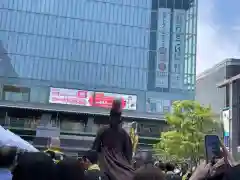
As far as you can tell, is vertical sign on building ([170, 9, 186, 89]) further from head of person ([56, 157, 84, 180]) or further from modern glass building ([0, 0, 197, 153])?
head of person ([56, 157, 84, 180])

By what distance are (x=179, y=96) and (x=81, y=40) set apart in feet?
57.5

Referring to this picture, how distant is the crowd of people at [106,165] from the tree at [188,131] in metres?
25.4

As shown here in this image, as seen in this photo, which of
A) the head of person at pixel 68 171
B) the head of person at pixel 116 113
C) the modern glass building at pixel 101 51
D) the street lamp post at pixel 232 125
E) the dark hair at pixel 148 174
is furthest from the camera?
the modern glass building at pixel 101 51

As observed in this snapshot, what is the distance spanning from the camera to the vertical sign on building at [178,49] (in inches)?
2379

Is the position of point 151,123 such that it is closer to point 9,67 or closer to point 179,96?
point 179,96

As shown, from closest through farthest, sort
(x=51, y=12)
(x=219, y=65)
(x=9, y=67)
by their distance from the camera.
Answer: (x=219, y=65) → (x=9, y=67) → (x=51, y=12)

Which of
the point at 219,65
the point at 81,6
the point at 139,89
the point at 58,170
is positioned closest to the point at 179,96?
the point at 139,89

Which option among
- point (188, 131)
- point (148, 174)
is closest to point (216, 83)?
point (188, 131)

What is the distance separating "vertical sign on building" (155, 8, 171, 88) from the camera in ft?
198

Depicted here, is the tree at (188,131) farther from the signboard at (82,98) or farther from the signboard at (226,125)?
the signboard at (82,98)

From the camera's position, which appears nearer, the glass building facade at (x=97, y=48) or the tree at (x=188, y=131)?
the tree at (x=188, y=131)

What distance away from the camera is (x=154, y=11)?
62.4m

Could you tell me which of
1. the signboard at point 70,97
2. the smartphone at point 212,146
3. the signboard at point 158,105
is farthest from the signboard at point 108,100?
the smartphone at point 212,146

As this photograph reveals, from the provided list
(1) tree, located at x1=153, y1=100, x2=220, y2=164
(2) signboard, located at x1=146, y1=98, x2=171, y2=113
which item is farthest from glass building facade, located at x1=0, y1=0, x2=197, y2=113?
(1) tree, located at x1=153, y1=100, x2=220, y2=164
